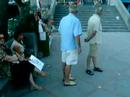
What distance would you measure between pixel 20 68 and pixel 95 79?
7.34 feet

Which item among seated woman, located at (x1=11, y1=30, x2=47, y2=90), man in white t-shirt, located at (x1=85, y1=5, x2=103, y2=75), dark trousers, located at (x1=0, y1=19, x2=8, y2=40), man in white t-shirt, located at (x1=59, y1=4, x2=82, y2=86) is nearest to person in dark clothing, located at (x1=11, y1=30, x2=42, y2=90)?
seated woman, located at (x1=11, y1=30, x2=47, y2=90)

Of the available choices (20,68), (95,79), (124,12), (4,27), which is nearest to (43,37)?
(4,27)

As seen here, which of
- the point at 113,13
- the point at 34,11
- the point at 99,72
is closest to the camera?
the point at 99,72

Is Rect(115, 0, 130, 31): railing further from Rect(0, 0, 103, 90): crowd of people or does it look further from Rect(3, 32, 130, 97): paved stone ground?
Rect(0, 0, 103, 90): crowd of people

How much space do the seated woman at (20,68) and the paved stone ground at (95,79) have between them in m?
0.30

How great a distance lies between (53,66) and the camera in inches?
329

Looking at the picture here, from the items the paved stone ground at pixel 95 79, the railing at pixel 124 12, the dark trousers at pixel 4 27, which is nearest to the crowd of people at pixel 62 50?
the paved stone ground at pixel 95 79

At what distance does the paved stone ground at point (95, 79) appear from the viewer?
21.1 ft

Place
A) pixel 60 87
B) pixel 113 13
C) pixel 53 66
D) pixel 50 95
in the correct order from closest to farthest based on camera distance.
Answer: pixel 50 95 → pixel 60 87 → pixel 53 66 → pixel 113 13

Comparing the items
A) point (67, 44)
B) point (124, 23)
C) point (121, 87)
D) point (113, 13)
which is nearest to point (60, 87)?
point (67, 44)

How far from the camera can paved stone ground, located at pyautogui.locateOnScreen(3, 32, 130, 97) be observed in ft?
21.1

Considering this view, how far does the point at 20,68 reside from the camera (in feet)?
20.1

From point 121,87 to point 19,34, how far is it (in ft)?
9.77

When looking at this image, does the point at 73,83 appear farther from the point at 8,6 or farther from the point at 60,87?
the point at 8,6
